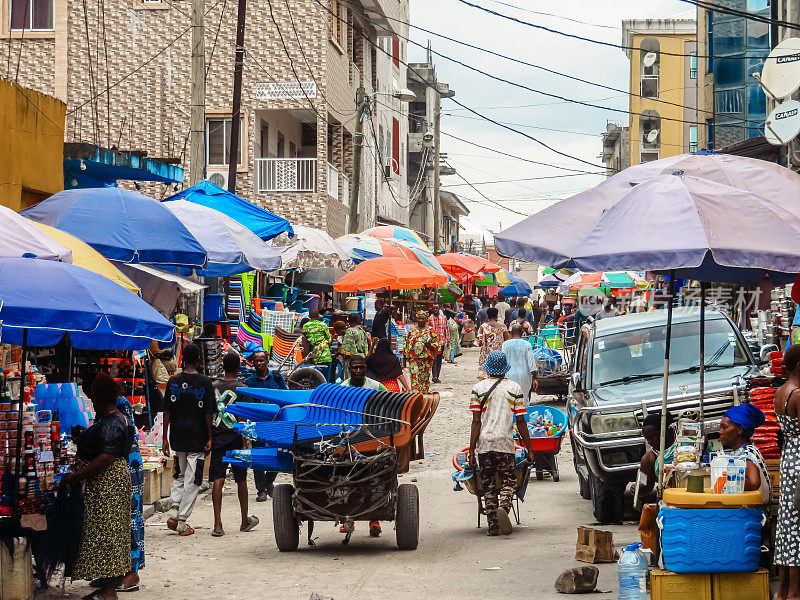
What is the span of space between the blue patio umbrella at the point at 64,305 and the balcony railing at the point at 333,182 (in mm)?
25025

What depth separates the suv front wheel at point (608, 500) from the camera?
37.4 ft

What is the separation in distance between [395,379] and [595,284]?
1641 cm

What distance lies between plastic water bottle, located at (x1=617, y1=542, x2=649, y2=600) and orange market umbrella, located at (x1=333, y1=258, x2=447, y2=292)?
13.3 m

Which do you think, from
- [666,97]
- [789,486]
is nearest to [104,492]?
[789,486]

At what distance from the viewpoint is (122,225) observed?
1236 centimetres

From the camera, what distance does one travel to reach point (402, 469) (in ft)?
35.6

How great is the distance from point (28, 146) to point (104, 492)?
23.7ft

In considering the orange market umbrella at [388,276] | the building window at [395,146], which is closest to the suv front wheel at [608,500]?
the orange market umbrella at [388,276]

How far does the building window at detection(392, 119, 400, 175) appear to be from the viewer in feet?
168

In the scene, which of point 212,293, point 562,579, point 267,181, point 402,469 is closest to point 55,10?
point 267,181

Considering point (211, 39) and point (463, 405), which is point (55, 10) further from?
point (463, 405)

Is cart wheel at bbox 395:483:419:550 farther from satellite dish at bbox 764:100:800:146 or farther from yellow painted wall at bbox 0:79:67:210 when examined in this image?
satellite dish at bbox 764:100:800:146

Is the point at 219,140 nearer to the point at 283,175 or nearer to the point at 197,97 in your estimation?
the point at 283,175

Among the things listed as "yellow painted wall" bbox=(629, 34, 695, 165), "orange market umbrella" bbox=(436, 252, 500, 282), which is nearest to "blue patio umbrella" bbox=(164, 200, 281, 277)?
"orange market umbrella" bbox=(436, 252, 500, 282)
